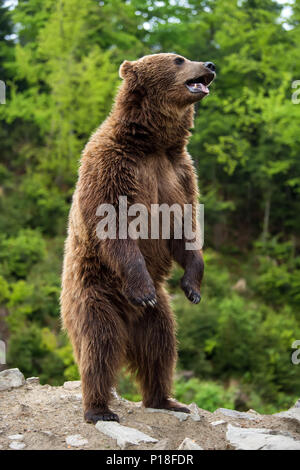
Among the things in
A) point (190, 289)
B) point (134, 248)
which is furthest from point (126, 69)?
point (190, 289)

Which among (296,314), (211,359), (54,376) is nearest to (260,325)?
(211,359)

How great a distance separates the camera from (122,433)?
146 inches

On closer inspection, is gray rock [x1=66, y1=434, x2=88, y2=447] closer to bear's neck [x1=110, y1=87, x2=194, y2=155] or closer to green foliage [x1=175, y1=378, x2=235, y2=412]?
bear's neck [x1=110, y1=87, x2=194, y2=155]

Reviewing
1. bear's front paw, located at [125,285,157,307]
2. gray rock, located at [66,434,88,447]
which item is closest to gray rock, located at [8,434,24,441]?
gray rock, located at [66,434,88,447]

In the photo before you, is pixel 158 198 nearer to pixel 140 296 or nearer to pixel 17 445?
pixel 140 296

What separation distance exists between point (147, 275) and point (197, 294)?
0.52 m

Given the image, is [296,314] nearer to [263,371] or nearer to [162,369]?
[263,371]

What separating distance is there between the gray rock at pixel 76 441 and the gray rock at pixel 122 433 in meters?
0.15

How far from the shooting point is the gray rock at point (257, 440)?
3.60 m

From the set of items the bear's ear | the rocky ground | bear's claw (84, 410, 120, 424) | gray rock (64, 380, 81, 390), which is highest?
the bear's ear

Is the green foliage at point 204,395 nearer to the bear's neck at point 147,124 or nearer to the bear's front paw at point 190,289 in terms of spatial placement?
the bear's front paw at point 190,289

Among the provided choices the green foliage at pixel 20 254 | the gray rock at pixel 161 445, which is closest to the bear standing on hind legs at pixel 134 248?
the gray rock at pixel 161 445

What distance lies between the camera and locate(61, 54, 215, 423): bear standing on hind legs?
3.98m
